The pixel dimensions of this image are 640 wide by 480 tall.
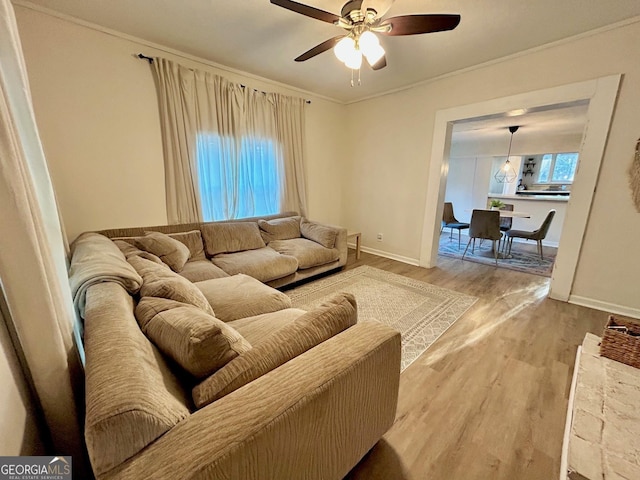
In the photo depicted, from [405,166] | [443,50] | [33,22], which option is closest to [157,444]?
[33,22]

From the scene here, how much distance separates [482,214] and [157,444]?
179 inches

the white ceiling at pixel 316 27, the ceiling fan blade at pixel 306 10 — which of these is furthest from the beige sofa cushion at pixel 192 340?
the white ceiling at pixel 316 27

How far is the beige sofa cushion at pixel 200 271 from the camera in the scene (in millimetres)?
2281

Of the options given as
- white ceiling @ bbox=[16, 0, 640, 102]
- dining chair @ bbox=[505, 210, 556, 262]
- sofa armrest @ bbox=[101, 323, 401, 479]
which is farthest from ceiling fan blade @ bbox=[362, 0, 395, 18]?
dining chair @ bbox=[505, 210, 556, 262]

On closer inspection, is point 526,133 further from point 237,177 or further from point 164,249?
point 164,249

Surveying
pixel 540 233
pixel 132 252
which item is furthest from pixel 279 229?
pixel 540 233

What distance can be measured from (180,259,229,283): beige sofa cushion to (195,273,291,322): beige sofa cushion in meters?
0.32

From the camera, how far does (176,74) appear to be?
272cm

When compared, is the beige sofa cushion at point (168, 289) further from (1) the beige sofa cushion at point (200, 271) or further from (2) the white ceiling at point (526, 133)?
(2) the white ceiling at point (526, 133)

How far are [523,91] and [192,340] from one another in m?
3.73

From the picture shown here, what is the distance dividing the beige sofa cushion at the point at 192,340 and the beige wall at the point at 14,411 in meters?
0.34

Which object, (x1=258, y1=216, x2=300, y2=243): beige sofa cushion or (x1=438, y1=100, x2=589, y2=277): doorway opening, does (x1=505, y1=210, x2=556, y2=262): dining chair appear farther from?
(x1=258, y1=216, x2=300, y2=243): beige sofa cushion

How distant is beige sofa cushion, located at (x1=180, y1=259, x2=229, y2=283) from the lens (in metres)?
2.28

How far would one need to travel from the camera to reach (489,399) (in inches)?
61.7
